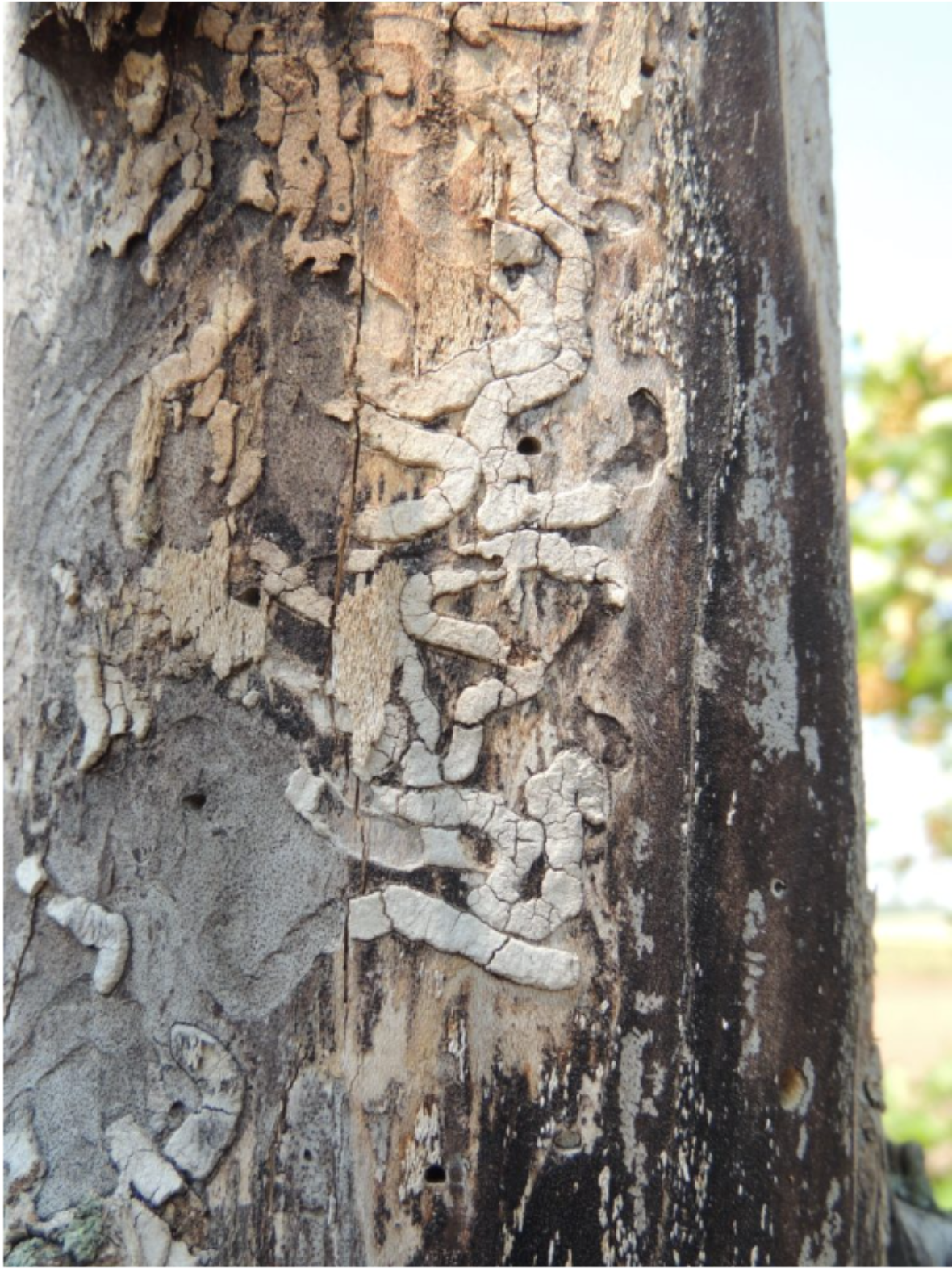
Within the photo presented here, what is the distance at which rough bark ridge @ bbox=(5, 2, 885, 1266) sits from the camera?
0.74 metres

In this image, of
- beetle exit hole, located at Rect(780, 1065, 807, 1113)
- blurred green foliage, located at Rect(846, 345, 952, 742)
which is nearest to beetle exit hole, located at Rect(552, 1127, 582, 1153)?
beetle exit hole, located at Rect(780, 1065, 807, 1113)

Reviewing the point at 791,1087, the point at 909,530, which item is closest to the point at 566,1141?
the point at 791,1087

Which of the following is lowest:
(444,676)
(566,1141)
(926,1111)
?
(926,1111)

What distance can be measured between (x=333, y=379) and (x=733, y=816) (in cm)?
43

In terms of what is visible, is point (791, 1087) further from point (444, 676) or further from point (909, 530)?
point (909, 530)

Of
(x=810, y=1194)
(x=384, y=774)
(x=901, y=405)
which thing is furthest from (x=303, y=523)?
(x=901, y=405)

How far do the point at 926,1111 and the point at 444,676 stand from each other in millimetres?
2499

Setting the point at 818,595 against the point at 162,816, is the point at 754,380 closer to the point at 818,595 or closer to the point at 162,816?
the point at 818,595

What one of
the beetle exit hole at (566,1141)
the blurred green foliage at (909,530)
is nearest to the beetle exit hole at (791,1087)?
the beetle exit hole at (566,1141)

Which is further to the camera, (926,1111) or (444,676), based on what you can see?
(926,1111)

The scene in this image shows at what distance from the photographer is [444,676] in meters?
0.77

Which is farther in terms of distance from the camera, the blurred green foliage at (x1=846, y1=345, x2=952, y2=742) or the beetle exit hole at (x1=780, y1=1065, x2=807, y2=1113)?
the blurred green foliage at (x1=846, y1=345, x2=952, y2=742)

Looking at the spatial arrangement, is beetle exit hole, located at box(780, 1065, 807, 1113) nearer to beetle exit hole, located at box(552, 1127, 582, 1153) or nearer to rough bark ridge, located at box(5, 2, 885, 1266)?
rough bark ridge, located at box(5, 2, 885, 1266)

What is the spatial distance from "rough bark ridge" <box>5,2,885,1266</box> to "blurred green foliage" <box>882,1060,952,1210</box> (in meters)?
1.88
